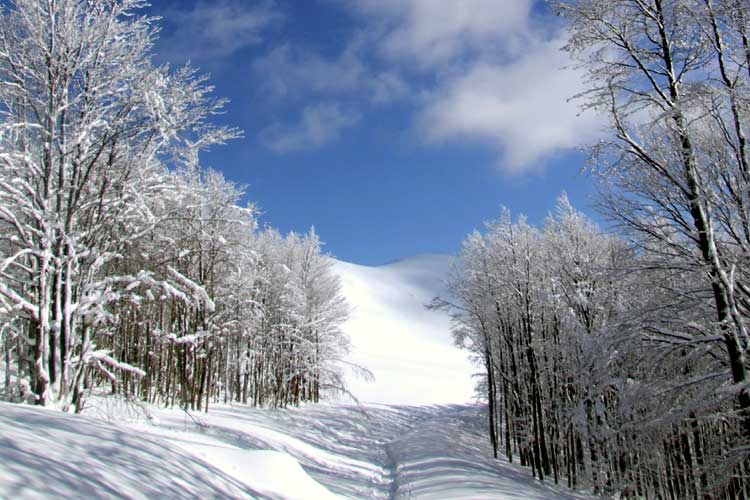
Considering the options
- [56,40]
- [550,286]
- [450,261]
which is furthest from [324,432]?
[56,40]

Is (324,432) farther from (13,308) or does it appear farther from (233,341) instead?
(13,308)

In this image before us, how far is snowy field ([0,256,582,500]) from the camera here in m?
3.76

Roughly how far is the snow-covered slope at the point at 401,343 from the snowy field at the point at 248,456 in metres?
5.87

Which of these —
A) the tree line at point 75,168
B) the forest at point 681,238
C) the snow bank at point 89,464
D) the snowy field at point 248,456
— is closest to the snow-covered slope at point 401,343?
the snowy field at point 248,456

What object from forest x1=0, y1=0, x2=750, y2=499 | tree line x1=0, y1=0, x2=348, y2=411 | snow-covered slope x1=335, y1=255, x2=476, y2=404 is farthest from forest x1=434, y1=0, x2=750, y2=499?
snow-covered slope x1=335, y1=255, x2=476, y2=404

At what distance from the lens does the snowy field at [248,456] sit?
12.3 feet

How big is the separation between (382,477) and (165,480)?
473 inches

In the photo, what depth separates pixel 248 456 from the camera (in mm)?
7582

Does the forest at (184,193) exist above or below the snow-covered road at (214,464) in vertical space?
above

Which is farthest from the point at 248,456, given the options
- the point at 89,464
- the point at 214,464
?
the point at 89,464

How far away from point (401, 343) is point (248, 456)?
7741cm

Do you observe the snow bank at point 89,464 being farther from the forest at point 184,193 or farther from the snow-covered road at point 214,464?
the forest at point 184,193

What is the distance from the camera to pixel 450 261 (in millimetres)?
24078

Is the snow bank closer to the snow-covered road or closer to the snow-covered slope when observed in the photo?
the snow-covered road
